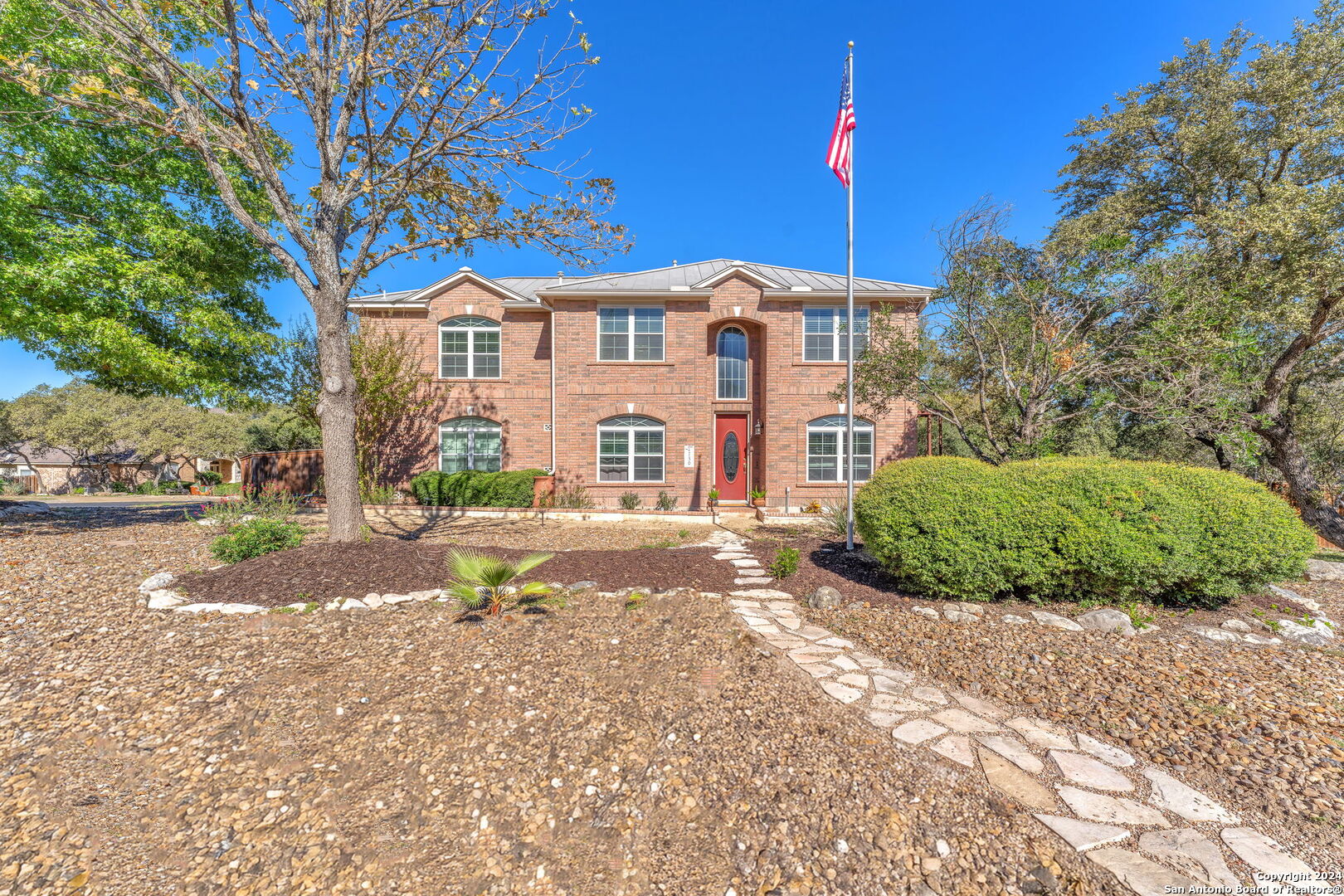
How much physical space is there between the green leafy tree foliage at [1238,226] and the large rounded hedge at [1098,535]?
3.11 metres

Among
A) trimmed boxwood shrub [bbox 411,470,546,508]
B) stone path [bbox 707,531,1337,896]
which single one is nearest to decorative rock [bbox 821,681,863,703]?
stone path [bbox 707,531,1337,896]

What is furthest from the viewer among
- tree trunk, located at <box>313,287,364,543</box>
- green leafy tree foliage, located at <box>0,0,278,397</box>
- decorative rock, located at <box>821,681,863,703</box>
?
green leafy tree foliage, located at <box>0,0,278,397</box>

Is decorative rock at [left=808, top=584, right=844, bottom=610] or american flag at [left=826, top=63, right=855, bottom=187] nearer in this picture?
decorative rock at [left=808, top=584, right=844, bottom=610]

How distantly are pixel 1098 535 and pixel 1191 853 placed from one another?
10.4ft

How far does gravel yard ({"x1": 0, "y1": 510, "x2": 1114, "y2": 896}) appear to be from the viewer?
1.89 meters

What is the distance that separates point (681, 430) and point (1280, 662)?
10379 mm

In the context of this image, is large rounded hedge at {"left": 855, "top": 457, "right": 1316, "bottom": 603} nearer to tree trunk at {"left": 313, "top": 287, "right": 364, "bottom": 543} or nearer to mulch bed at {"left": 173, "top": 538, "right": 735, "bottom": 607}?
mulch bed at {"left": 173, "top": 538, "right": 735, "bottom": 607}

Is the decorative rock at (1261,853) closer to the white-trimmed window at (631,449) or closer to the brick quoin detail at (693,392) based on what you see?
the brick quoin detail at (693,392)

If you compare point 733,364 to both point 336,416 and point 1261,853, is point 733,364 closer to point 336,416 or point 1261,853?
point 336,416

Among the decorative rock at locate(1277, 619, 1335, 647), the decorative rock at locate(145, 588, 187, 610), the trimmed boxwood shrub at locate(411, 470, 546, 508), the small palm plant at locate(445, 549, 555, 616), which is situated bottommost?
the decorative rock at locate(1277, 619, 1335, 647)

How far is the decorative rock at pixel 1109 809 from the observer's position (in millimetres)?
2088

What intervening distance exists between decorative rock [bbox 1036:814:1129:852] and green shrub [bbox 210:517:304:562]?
7.17 meters

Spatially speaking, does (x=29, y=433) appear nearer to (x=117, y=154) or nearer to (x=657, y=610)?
(x=117, y=154)

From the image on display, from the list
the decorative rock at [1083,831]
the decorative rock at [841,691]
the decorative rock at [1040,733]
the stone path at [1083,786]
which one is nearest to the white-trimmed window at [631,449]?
the stone path at [1083,786]
